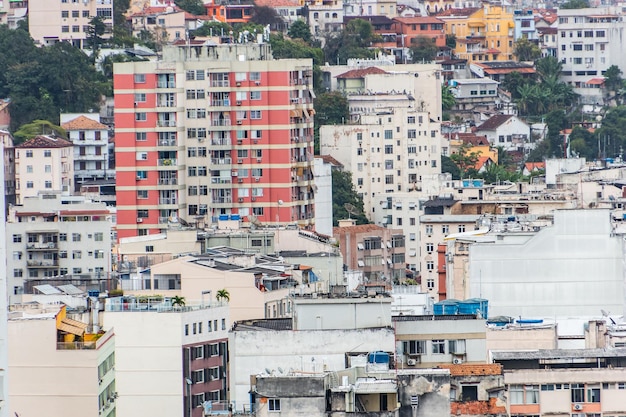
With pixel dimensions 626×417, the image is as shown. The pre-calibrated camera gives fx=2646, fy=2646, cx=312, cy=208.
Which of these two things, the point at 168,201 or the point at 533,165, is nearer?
the point at 168,201

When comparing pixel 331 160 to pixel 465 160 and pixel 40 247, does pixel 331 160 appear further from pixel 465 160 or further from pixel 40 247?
pixel 40 247

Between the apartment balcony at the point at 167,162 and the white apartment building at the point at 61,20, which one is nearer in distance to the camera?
the apartment balcony at the point at 167,162

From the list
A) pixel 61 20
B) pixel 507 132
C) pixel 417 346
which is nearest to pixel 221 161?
pixel 417 346

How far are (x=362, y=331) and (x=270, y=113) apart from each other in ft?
192

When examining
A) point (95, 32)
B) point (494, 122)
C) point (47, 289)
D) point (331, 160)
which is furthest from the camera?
point (494, 122)

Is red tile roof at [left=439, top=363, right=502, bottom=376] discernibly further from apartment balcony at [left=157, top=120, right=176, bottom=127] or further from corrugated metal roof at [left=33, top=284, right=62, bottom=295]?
apartment balcony at [left=157, top=120, right=176, bottom=127]

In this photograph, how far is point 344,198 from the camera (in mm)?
154125

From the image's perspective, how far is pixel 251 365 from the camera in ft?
186

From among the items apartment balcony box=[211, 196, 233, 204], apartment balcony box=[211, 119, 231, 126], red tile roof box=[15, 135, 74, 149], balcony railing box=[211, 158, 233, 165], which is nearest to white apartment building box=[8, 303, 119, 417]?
apartment balcony box=[211, 196, 233, 204]

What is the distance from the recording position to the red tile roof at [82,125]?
156125 mm

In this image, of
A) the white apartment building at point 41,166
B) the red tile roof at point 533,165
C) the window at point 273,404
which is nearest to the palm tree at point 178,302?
the window at point 273,404

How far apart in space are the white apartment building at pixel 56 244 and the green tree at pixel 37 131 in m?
39.5

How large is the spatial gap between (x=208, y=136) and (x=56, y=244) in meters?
8.49

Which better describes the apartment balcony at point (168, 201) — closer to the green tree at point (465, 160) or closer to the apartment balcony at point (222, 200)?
the apartment balcony at point (222, 200)
